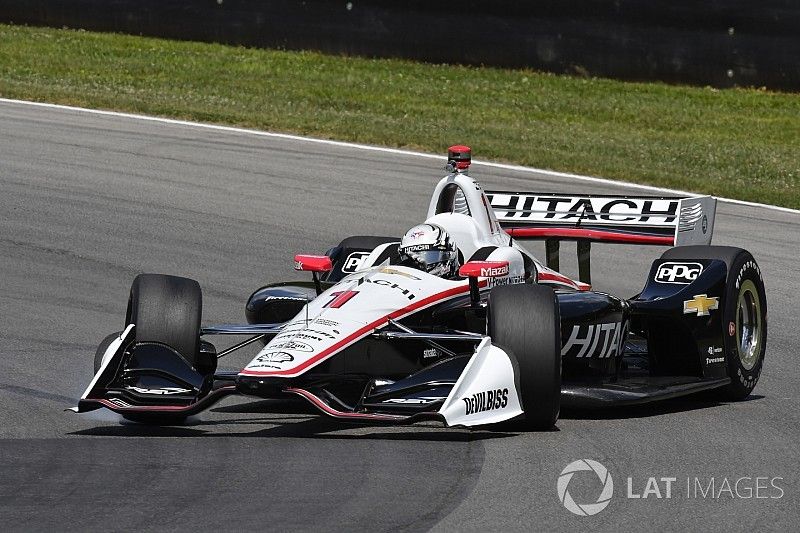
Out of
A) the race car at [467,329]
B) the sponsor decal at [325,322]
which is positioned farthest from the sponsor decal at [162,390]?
the sponsor decal at [325,322]

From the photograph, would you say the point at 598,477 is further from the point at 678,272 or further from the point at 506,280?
the point at 678,272

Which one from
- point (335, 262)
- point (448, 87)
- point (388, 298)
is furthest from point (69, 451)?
point (448, 87)

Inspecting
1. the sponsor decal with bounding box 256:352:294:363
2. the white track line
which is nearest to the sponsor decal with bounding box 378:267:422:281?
the sponsor decal with bounding box 256:352:294:363

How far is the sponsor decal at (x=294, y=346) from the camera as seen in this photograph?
763cm

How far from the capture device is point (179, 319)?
8.21m

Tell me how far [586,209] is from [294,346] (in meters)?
3.70

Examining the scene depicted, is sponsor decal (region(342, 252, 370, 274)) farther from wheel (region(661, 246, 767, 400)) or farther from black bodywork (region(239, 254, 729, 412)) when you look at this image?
wheel (region(661, 246, 767, 400))

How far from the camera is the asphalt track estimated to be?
6203mm

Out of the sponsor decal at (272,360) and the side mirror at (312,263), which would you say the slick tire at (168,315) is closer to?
the sponsor decal at (272,360)

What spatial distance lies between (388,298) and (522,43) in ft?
48.2

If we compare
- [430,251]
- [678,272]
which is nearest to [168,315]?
[430,251]

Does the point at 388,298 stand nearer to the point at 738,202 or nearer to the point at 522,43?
the point at 738,202

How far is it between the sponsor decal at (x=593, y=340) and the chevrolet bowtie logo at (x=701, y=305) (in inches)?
21.7

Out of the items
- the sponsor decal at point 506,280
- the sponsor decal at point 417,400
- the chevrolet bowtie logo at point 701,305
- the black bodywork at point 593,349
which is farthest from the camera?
the chevrolet bowtie logo at point 701,305
